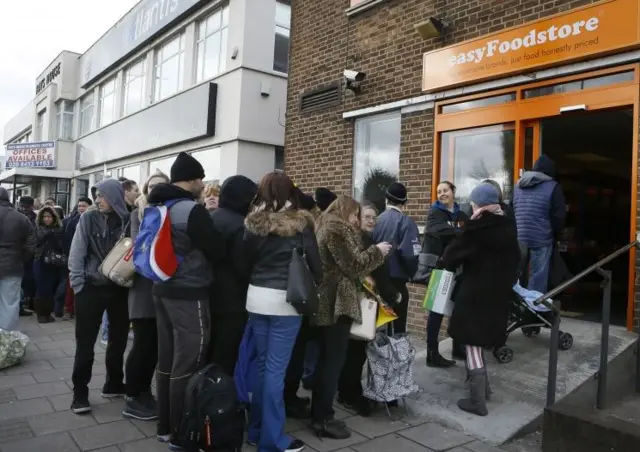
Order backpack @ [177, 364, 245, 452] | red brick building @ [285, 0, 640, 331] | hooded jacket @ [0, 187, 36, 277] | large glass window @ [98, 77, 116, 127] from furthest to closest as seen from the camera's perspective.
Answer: large glass window @ [98, 77, 116, 127] → hooded jacket @ [0, 187, 36, 277] → red brick building @ [285, 0, 640, 331] → backpack @ [177, 364, 245, 452]

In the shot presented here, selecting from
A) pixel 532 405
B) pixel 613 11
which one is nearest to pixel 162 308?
pixel 532 405

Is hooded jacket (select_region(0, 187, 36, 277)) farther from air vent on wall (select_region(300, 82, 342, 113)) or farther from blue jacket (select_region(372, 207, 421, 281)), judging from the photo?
air vent on wall (select_region(300, 82, 342, 113))

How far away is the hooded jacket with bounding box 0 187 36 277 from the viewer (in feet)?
19.6

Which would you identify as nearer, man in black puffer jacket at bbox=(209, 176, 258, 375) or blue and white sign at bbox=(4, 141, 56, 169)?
man in black puffer jacket at bbox=(209, 176, 258, 375)

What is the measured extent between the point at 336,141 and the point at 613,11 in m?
3.99

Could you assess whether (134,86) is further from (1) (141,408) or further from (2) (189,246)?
(2) (189,246)

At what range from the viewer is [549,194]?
507 centimetres

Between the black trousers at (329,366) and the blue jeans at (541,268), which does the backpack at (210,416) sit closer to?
the black trousers at (329,366)

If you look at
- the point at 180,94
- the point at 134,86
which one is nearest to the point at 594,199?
the point at 180,94

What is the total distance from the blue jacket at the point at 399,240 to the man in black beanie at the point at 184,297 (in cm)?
176

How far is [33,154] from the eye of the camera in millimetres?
22484

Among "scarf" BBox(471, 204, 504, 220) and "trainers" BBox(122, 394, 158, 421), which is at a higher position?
"scarf" BBox(471, 204, 504, 220)

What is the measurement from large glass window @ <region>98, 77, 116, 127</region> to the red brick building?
471 inches

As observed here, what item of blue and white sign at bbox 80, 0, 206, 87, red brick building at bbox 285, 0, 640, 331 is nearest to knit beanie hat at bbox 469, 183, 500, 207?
red brick building at bbox 285, 0, 640, 331
